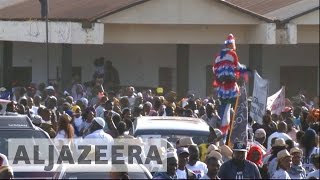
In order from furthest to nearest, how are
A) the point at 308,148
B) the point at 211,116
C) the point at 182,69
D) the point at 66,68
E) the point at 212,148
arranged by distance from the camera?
the point at 182,69
the point at 66,68
the point at 211,116
the point at 308,148
the point at 212,148

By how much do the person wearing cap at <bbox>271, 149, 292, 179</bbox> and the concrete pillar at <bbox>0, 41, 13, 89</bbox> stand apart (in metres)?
21.2

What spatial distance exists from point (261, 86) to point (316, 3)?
796cm

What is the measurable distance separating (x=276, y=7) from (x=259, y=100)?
9718 mm

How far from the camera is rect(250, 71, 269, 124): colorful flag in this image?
21.0 meters

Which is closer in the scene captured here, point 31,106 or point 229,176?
point 229,176

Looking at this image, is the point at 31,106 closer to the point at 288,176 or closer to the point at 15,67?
the point at 288,176

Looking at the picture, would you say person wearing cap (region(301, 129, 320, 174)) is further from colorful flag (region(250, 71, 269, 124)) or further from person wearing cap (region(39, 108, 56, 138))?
colorful flag (region(250, 71, 269, 124))

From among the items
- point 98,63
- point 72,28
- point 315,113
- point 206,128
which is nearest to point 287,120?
point 315,113

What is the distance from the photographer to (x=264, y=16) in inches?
1152

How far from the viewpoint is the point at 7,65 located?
1377 inches

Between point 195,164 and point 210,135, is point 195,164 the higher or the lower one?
the lower one

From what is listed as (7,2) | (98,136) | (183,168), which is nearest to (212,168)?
(183,168)

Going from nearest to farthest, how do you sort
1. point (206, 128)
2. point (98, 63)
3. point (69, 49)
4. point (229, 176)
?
point (229, 176)
point (206, 128)
point (69, 49)
point (98, 63)

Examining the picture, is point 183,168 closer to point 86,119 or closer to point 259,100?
point 86,119
